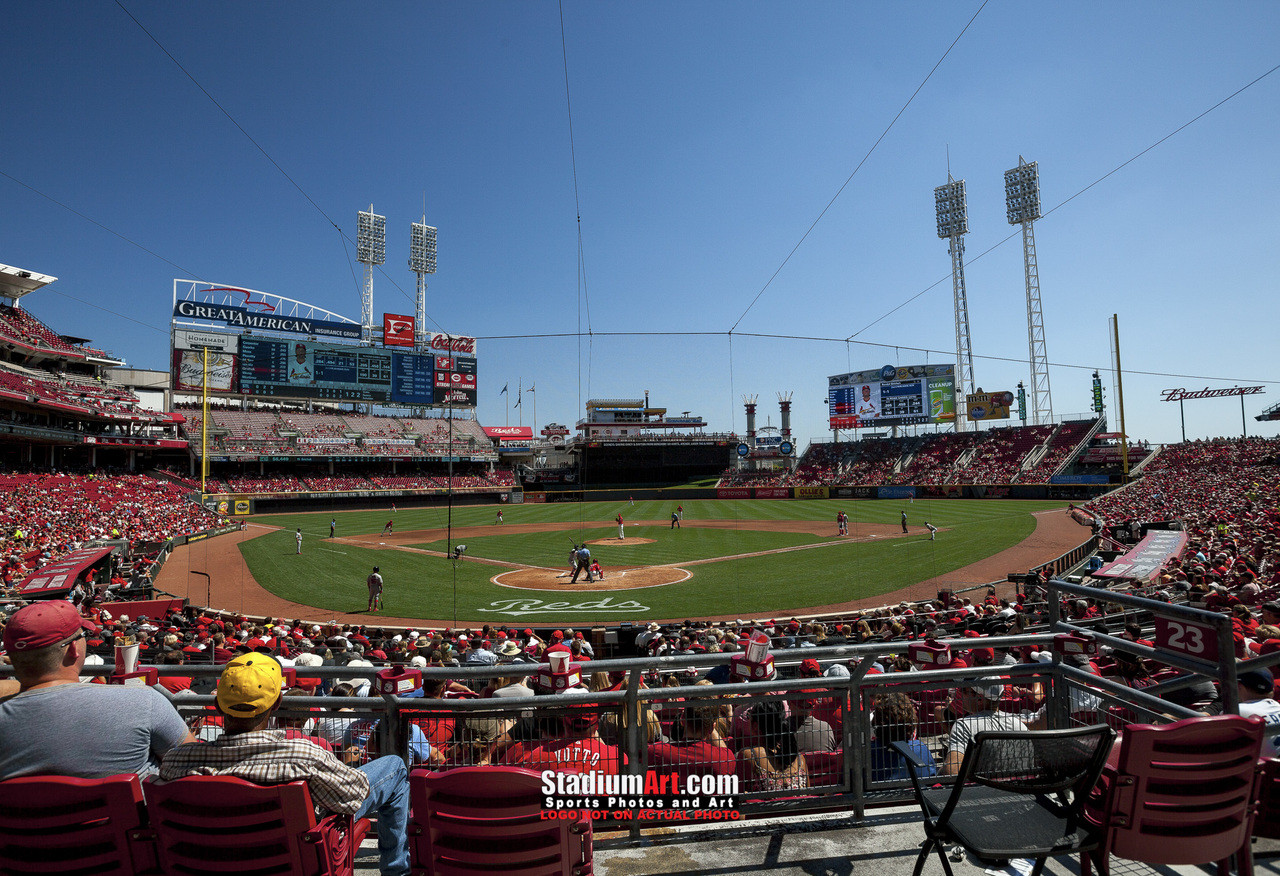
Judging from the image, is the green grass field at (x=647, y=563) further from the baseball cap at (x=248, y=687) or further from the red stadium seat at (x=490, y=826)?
the baseball cap at (x=248, y=687)

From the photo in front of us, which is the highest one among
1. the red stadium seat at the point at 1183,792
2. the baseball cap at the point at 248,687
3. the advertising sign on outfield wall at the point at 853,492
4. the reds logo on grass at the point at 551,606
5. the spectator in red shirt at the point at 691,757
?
the baseball cap at the point at 248,687

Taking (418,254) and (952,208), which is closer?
(952,208)

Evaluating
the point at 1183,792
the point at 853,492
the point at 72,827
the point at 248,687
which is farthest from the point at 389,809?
the point at 853,492

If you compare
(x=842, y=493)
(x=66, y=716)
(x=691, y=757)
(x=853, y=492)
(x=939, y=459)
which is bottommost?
(x=842, y=493)

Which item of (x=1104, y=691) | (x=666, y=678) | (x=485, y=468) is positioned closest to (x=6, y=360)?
(x=485, y=468)

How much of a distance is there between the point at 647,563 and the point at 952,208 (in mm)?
65387

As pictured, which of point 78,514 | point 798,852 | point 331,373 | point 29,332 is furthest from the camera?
point 331,373

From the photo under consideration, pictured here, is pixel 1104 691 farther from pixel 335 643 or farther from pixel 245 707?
pixel 335 643

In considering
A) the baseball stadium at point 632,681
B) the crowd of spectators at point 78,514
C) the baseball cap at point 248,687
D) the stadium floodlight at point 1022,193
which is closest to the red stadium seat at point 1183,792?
the baseball stadium at point 632,681

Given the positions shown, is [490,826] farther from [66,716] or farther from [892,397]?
[892,397]

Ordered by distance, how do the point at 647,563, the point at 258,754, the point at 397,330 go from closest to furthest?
the point at 258,754
the point at 647,563
the point at 397,330

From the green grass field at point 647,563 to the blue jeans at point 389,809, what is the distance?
14.4 m

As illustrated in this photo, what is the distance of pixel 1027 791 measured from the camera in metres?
2.92

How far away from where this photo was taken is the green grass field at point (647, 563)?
19.7 m
